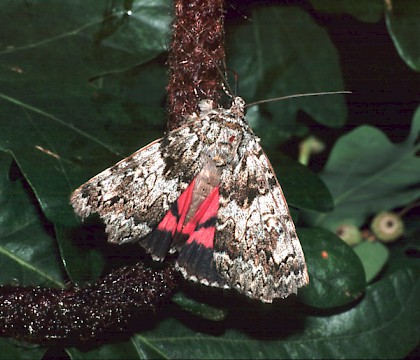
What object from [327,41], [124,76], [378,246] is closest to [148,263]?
[124,76]

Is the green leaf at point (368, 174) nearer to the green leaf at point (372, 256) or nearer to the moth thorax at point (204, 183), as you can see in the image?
the green leaf at point (372, 256)

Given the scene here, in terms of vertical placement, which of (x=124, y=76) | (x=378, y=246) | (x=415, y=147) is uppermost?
(x=124, y=76)

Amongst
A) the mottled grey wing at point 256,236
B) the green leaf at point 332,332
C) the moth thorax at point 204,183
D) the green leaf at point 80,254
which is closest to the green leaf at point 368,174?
the green leaf at point 332,332

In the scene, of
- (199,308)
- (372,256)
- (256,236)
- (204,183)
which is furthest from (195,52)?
(372,256)

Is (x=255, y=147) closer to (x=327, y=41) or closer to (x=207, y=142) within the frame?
(x=207, y=142)

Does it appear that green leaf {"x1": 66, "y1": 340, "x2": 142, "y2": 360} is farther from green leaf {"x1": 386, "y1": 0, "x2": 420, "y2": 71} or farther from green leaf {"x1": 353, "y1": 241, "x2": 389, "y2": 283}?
green leaf {"x1": 386, "y1": 0, "x2": 420, "y2": 71}

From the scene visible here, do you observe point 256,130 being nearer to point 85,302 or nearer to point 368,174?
point 368,174
